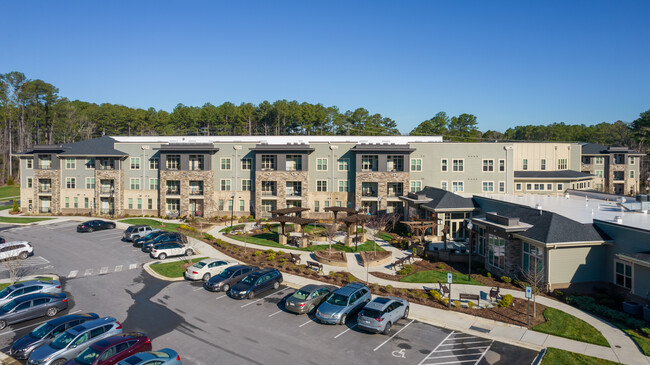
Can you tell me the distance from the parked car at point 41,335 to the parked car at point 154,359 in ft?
17.9

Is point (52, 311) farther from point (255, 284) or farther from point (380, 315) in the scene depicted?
point (380, 315)

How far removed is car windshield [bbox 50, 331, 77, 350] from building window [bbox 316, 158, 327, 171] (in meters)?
37.8

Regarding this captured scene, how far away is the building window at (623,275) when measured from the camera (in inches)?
881

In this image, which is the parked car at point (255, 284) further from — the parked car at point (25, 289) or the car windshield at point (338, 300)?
the parked car at point (25, 289)

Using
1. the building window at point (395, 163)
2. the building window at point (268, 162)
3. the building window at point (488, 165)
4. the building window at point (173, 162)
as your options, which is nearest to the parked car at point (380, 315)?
the building window at point (395, 163)

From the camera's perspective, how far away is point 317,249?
36.0 m

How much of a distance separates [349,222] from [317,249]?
413 centimetres

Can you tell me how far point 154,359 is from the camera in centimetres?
1403

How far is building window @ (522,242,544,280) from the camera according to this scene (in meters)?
24.7

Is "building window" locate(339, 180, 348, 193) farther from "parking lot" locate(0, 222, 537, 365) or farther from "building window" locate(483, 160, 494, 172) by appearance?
"parking lot" locate(0, 222, 537, 365)

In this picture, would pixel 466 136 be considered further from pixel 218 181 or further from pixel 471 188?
pixel 218 181

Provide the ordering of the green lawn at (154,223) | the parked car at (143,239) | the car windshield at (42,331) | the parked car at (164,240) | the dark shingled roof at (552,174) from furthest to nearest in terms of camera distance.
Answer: the dark shingled roof at (552,174) → the green lawn at (154,223) → the parked car at (143,239) → the parked car at (164,240) → the car windshield at (42,331)

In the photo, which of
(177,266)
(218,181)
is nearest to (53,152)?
(218,181)

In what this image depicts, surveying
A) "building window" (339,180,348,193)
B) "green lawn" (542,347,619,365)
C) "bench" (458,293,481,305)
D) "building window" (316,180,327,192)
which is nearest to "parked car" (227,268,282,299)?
"bench" (458,293,481,305)
